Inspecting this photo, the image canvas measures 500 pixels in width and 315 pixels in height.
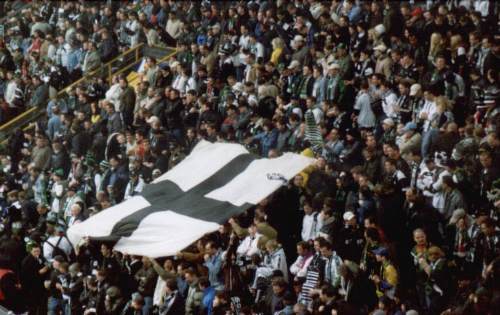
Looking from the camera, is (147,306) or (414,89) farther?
(414,89)

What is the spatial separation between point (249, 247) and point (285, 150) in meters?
2.71

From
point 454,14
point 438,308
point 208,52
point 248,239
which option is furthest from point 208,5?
point 438,308

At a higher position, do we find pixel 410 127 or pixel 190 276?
pixel 410 127

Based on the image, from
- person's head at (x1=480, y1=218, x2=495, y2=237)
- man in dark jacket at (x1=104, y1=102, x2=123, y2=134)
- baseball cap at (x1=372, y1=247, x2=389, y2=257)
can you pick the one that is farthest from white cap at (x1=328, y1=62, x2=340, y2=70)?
person's head at (x1=480, y1=218, x2=495, y2=237)

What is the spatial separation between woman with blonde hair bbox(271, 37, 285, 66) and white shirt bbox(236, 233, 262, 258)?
630cm

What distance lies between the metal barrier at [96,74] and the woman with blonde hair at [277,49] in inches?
144

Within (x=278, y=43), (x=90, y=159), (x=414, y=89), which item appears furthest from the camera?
(x=278, y=43)

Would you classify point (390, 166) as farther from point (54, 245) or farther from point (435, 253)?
point (54, 245)

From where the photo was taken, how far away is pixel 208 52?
2072 cm

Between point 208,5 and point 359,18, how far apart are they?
13.8ft

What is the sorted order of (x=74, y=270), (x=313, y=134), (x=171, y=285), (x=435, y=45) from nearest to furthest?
1. (x=171, y=285)
2. (x=74, y=270)
3. (x=313, y=134)
4. (x=435, y=45)

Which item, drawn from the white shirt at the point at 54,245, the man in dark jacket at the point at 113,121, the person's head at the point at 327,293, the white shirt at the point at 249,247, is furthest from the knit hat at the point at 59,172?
the person's head at the point at 327,293

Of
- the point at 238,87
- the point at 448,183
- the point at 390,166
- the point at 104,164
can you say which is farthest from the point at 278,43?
the point at 448,183

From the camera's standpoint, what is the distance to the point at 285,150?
16500mm
